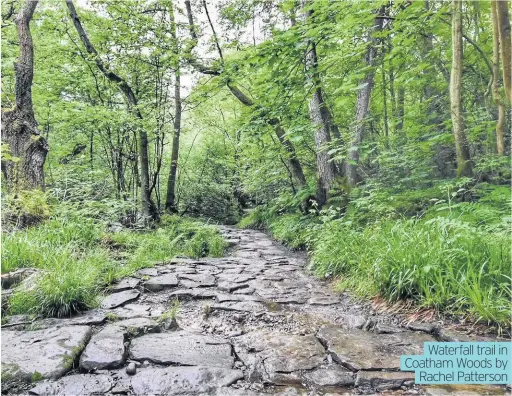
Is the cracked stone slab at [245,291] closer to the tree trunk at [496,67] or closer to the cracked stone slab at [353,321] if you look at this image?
the cracked stone slab at [353,321]

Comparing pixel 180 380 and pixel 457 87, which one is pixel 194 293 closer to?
pixel 180 380

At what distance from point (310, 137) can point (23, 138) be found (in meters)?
5.94

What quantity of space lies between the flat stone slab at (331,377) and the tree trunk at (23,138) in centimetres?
542

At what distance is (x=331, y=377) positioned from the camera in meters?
1.84

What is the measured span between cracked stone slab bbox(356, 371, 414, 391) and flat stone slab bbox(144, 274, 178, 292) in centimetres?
256

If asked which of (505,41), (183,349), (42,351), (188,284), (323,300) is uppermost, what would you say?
(505,41)

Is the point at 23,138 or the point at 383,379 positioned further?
the point at 23,138

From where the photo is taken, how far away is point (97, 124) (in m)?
8.22

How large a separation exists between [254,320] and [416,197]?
138 inches

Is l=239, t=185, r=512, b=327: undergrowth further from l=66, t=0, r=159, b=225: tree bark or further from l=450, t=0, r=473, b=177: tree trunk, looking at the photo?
l=66, t=0, r=159, b=225: tree bark

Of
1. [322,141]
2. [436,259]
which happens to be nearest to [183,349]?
[436,259]

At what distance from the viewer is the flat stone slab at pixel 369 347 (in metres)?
1.96

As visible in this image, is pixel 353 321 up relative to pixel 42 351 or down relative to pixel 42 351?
down

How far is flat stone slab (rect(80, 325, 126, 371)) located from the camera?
6.10 feet
